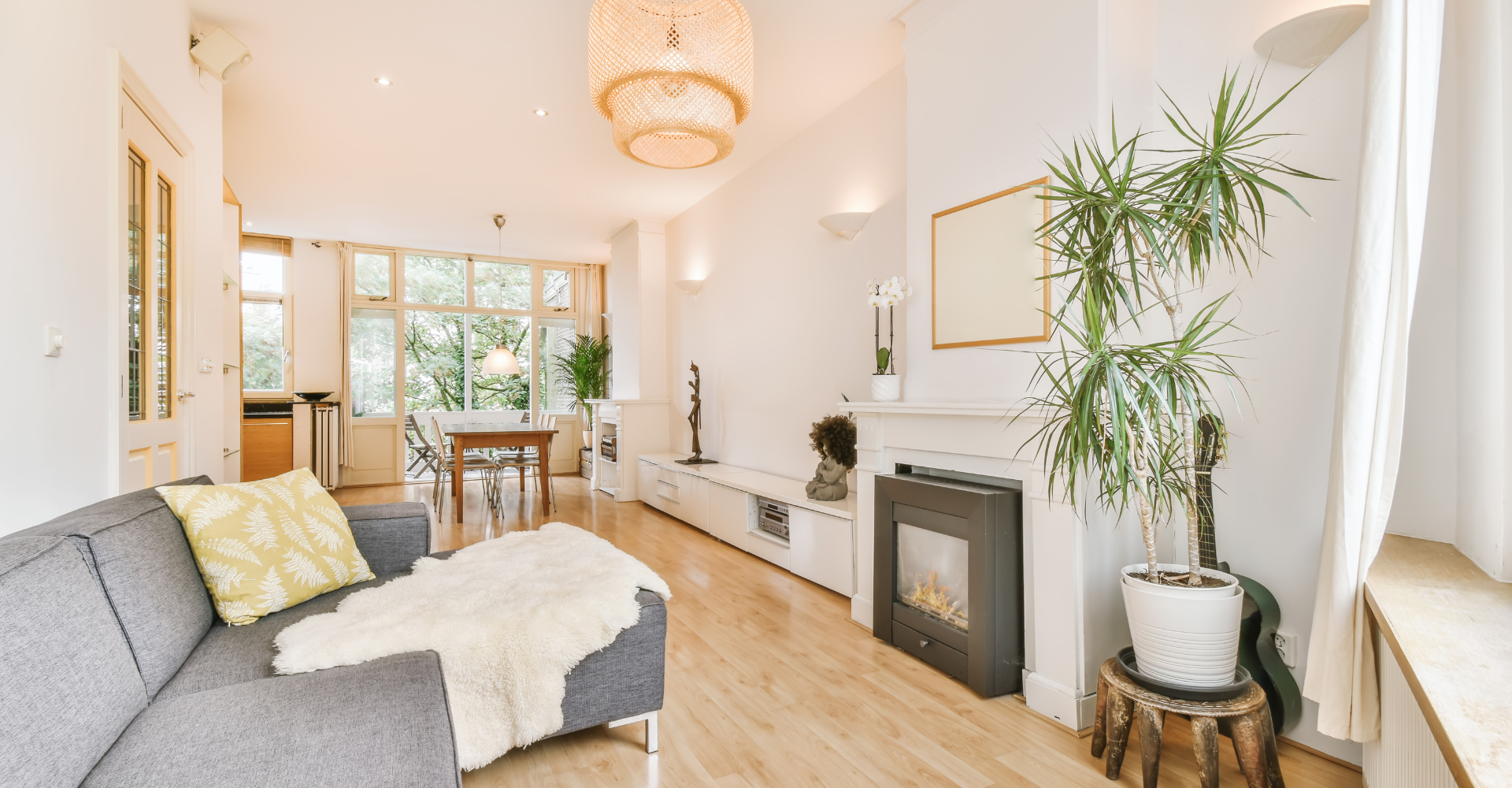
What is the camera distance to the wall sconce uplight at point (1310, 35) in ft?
5.89

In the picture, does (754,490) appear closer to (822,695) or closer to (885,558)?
(885,558)

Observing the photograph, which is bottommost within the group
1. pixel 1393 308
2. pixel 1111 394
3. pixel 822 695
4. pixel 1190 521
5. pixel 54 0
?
pixel 822 695

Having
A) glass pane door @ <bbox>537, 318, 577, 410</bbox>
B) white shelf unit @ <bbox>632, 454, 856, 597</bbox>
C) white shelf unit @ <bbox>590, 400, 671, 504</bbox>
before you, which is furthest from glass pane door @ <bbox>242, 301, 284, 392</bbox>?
white shelf unit @ <bbox>632, 454, 856, 597</bbox>

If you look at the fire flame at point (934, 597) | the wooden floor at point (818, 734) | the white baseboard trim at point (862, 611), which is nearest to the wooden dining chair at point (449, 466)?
the wooden floor at point (818, 734)

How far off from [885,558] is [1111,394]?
4.76 ft

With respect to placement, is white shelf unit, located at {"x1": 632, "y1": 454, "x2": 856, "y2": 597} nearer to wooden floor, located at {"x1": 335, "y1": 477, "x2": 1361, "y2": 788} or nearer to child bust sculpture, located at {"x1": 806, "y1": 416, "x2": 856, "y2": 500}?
child bust sculpture, located at {"x1": 806, "y1": 416, "x2": 856, "y2": 500}

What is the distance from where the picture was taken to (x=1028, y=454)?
2.29 m

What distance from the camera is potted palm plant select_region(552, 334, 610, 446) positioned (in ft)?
26.6

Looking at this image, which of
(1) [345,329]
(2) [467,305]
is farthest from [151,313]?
(2) [467,305]

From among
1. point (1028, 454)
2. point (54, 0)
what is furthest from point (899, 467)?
point (54, 0)

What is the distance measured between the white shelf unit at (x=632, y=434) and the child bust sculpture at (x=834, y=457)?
3.04 m

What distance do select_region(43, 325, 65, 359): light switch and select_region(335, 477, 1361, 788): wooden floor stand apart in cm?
163

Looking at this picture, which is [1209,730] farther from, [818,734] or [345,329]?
[345,329]

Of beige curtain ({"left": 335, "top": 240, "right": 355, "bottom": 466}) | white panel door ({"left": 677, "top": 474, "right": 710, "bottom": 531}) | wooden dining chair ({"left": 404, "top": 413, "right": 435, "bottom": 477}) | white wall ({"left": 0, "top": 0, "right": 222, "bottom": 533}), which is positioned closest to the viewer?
white wall ({"left": 0, "top": 0, "right": 222, "bottom": 533})
